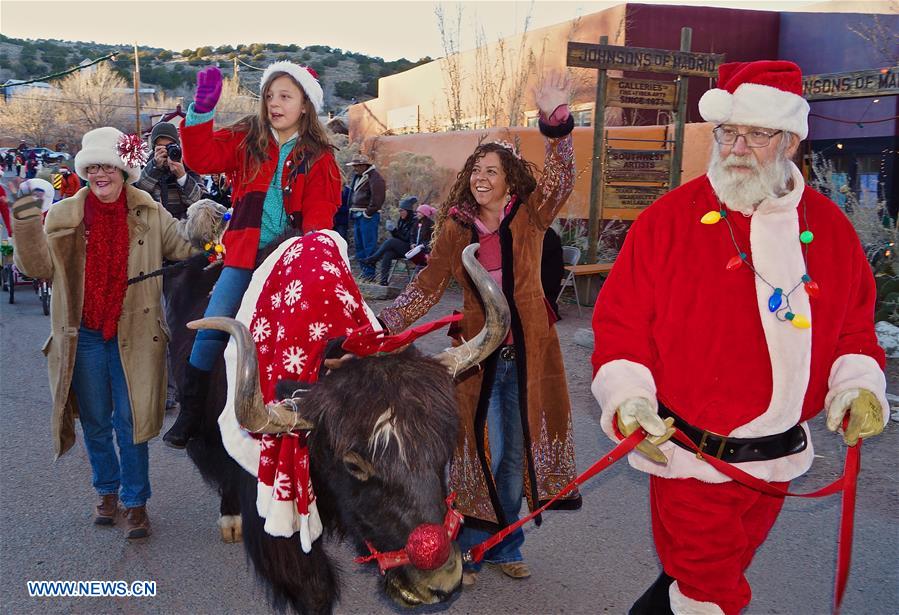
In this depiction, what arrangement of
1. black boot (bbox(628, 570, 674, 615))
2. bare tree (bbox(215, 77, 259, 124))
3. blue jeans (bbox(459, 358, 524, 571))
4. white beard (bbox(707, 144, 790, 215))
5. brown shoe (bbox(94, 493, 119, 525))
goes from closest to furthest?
Result: white beard (bbox(707, 144, 790, 215))
black boot (bbox(628, 570, 674, 615))
blue jeans (bbox(459, 358, 524, 571))
brown shoe (bbox(94, 493, 119, 525))
bare tree (bbox(215, 77, 259, 124))

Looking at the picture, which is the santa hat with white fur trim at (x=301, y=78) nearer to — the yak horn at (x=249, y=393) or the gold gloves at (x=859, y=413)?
the yak horn at (x=249, y=393)

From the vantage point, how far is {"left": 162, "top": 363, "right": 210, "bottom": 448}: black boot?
3.80 m

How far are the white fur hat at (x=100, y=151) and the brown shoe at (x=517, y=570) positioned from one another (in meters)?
3.20

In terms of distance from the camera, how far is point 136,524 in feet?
14.8

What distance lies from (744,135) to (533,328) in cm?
140

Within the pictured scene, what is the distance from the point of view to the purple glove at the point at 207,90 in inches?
151

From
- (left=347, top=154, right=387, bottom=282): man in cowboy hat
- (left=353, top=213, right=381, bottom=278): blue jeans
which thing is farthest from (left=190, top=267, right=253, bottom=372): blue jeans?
(left=353, top=213, right=381, bottom=278): blue jeans

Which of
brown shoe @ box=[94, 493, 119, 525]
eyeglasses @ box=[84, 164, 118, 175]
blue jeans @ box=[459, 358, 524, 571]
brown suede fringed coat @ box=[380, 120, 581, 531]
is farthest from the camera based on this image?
brown shoe @ box=[94, 493, 119, 525]

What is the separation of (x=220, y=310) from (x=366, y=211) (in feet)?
32.0

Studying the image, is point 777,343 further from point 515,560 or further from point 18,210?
point 18,210

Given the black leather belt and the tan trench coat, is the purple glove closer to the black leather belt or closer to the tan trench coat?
the tan trench coat

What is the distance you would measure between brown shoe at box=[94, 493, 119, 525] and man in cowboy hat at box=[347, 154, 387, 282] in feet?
28.5

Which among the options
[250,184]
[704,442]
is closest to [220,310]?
[250,184]

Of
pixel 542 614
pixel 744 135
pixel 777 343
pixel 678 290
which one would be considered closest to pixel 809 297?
pixel 777 343
